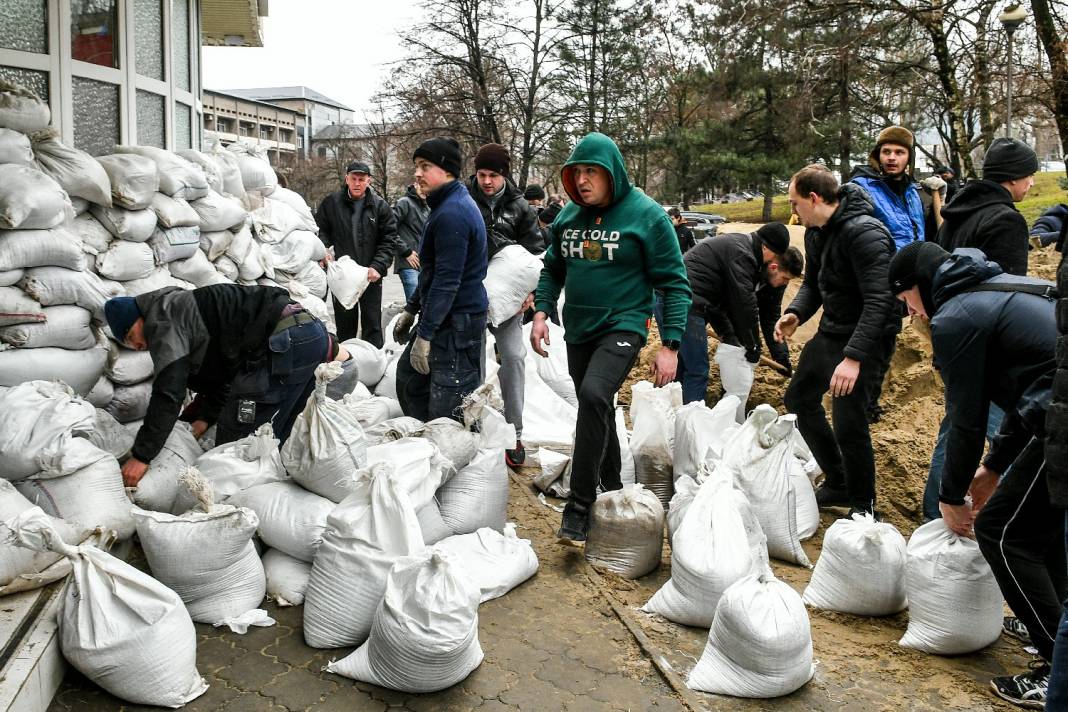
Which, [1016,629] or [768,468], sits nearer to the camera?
[1016,629]

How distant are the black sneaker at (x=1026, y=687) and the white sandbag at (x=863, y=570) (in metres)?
0.51

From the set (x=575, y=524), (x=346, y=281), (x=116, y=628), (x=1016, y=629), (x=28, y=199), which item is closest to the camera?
(x=116, y=628)

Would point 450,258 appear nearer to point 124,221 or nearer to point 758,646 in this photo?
point 124,221

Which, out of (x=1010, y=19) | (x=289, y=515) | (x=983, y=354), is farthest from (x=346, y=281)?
(x=1010, y=19)

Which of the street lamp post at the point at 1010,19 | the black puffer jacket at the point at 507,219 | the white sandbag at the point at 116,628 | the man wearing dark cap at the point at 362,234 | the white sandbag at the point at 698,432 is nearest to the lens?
the white sandbag at the point at 116,628

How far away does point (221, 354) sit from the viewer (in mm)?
3779

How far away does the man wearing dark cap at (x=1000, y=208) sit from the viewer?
13.1ft

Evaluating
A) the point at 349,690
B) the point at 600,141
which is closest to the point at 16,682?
the point at 349,690

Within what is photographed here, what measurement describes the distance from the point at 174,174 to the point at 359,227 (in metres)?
2.74

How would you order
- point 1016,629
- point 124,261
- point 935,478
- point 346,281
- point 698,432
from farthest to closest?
point 346,281 → point 698,432 → point 124,261 → point 935,478 → point 1016,629

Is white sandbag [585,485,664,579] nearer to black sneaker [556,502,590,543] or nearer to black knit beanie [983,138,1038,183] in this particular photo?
black sneaker [556,502,590,543]

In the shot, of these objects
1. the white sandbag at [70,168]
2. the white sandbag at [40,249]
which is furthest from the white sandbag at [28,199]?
the white sandbag at [70,168]

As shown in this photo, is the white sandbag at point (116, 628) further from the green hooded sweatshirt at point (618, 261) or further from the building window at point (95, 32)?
the building window at point (95, 32)

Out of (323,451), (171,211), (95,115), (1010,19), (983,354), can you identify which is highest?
(1010,19)
